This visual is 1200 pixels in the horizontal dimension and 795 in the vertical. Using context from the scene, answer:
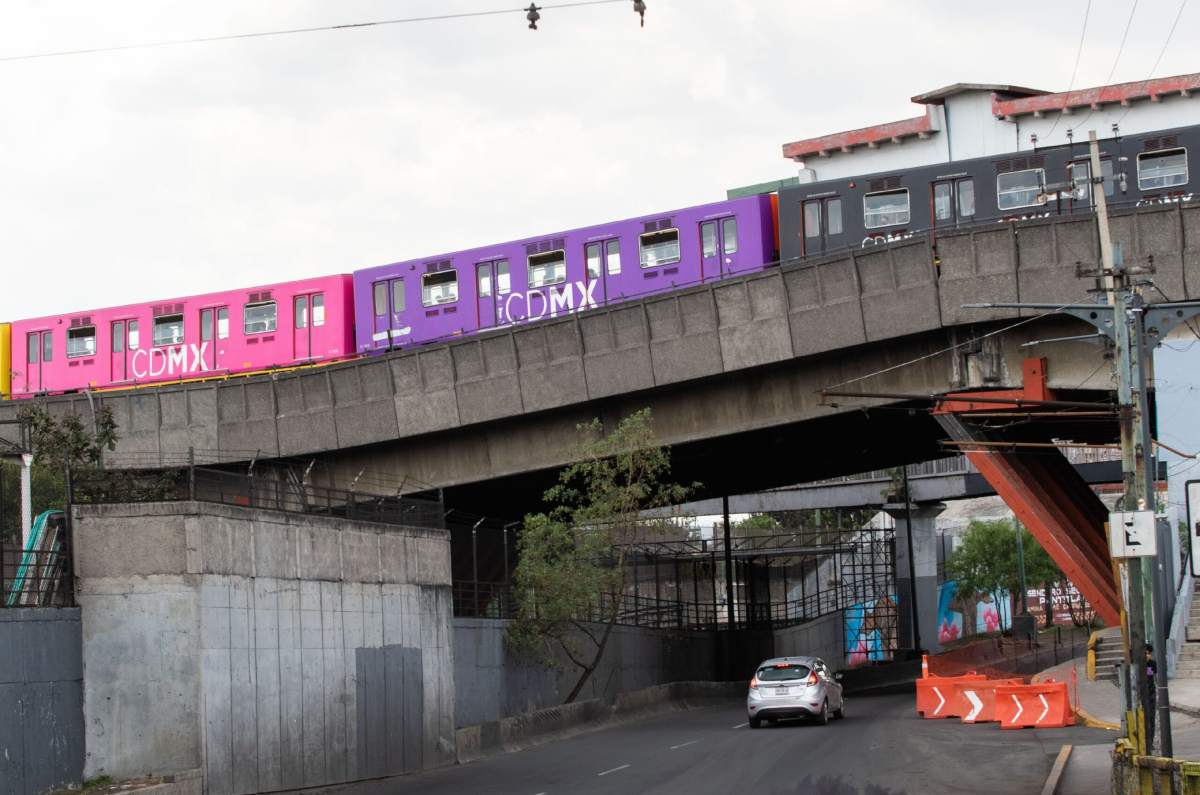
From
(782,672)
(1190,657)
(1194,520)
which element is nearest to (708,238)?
(782,672)

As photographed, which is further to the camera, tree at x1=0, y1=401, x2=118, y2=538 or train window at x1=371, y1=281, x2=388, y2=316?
train window at x1=371, y1=281, x2=388, y2=316

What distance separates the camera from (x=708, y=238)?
39.3 metres

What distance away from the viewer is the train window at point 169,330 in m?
46.7

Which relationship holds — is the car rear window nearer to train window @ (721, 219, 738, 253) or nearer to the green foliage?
train window @ (721, 219, 738, 253)

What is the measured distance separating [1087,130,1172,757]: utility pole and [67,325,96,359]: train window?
112 feet

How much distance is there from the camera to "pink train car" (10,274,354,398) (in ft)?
147

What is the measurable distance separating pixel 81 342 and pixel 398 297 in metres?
11.9

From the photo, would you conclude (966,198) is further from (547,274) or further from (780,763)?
(780,763)

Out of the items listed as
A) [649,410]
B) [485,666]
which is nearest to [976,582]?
[649,410]

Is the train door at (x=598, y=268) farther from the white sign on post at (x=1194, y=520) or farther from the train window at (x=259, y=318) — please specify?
the white sign on post at (x=1194, y=520)

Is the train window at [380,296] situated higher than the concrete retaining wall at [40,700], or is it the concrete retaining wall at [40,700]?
the train window at [380,296]

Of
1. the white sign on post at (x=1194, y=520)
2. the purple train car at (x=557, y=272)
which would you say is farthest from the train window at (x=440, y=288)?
the white sign on post at (x=1194, y=520)

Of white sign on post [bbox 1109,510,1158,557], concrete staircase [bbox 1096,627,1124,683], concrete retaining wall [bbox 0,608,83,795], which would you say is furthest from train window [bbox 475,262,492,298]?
white sign on post [bbox 1109,510,1158,557]

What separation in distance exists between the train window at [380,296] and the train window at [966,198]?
1681cm
